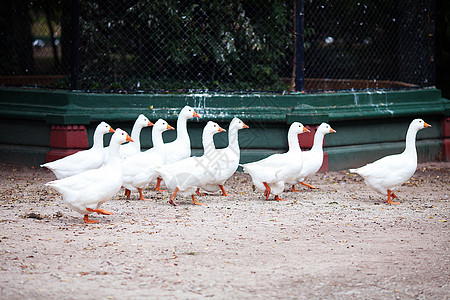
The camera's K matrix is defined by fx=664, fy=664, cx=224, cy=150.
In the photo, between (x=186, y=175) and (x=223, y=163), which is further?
(x=223, y=163)

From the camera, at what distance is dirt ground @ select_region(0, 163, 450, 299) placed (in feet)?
17.0

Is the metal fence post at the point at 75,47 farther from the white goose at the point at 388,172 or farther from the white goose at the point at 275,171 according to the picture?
the white goose at the point at 388,172

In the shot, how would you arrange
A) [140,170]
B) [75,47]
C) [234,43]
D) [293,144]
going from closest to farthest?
[140,170], [293,144], [75,47], [234,43]

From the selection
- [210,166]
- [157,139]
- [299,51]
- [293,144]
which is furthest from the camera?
[299,51]

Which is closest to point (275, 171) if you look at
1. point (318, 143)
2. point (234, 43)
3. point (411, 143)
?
point (318, 143)

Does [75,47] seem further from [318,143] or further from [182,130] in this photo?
[318,143]

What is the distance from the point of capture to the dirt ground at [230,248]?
5.20 meters

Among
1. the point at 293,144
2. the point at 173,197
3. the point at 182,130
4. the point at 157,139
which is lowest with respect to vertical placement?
the point at 173,197

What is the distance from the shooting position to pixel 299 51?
11.4 meters

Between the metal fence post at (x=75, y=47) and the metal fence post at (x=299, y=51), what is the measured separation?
12.1 feet

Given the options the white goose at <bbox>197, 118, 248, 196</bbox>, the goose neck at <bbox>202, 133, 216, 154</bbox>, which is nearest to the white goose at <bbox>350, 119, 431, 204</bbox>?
the white goose at <bbox>197, 118, 248, 196</bbox>

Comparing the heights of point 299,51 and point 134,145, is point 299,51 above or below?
above

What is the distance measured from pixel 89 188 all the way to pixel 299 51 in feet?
17.6

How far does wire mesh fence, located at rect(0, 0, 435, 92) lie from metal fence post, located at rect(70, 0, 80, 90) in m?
0.02
